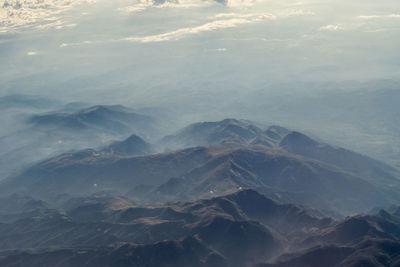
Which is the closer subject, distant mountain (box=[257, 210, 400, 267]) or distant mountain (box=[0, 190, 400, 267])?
distant mountain (box=[257, 210, 400, 267])

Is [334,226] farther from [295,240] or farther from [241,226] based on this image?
[241,226]

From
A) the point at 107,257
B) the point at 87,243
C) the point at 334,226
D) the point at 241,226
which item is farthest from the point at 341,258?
the point at 87,243

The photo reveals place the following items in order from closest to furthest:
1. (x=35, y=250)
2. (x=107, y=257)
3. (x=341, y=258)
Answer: (x=341, y=258) → (x=107, y=257) → (x=35, y=250)

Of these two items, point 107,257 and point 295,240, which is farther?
point 295,240

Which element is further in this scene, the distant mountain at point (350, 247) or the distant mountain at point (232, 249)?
the distant mountain at point (232, 249)

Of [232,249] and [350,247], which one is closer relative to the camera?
[350,247]

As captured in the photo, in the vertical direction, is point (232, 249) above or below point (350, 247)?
below

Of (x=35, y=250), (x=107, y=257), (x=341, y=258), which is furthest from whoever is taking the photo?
(x=35, y=250)

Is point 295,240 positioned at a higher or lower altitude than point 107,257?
lower

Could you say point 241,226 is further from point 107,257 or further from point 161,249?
point 107,257
